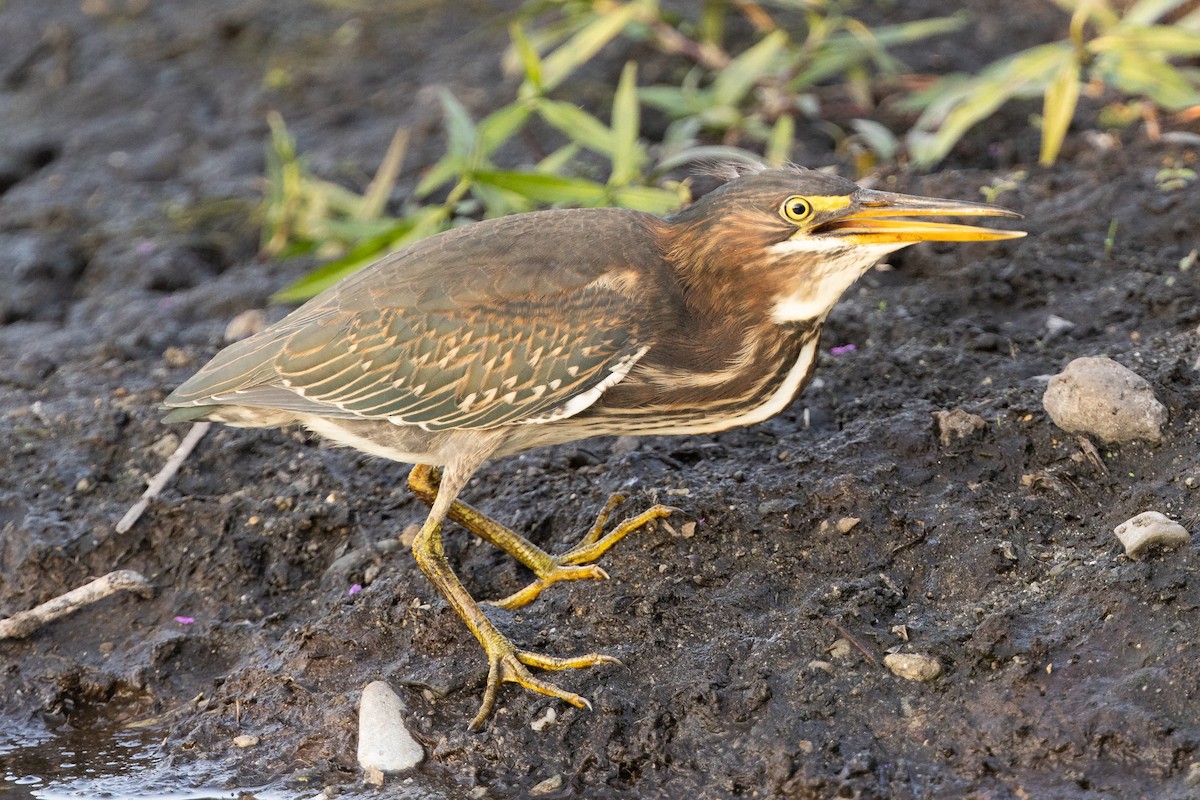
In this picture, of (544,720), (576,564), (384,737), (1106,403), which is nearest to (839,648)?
(544,720)

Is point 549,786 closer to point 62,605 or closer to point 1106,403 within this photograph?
point 62,605

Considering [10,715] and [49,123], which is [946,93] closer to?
[10,715]

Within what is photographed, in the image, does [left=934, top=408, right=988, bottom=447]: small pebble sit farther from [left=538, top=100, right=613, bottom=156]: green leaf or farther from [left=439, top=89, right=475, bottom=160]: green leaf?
[left=439, top=89, right=475, bottom=160]: green leaf

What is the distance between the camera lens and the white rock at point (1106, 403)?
4.53 m

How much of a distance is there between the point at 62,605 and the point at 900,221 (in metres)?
3.28

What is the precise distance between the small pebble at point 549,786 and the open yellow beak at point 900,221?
6.16ft

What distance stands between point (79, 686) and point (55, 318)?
298 cm

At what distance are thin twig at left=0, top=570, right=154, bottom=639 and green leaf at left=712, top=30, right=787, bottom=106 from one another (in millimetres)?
4089

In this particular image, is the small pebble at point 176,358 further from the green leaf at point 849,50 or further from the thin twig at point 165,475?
the green leaf at point 849,50

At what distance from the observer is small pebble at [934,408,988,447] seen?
484 centimetres

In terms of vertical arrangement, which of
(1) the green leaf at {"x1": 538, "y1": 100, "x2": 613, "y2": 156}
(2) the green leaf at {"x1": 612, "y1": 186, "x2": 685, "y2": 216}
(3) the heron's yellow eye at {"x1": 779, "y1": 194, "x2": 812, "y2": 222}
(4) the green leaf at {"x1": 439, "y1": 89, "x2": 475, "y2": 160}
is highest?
(3) the heron's yellow eye at {"x1": 779, "y1": 194, "x2": 812, "y2": 222}

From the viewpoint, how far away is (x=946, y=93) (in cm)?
711

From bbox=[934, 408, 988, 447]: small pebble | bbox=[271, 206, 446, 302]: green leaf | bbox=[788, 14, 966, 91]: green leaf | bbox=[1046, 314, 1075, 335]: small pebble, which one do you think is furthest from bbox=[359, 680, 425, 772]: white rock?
bbox=[788, 14, 966, 91]: green leaf

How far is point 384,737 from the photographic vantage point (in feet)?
13.9
